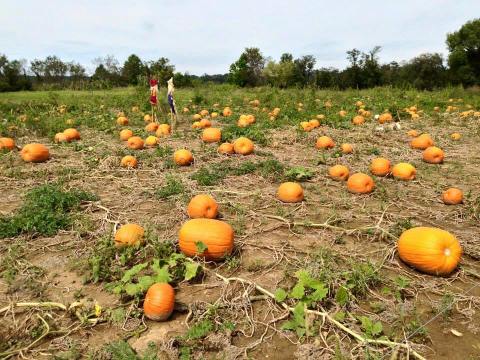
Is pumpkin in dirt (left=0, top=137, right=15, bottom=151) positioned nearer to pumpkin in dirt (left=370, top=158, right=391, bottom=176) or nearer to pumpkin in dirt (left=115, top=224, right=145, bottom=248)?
pumpkin in dirt (left=115, top=224, right=145, bottom=248)

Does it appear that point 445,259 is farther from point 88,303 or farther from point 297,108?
point 297,108

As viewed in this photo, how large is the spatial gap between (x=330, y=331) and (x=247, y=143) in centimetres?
572

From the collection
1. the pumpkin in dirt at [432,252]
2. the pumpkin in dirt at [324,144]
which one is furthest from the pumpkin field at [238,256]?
the pumpkin in dirt at [324,144]

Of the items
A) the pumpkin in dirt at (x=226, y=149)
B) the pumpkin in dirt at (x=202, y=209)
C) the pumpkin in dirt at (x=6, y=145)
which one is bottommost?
the pumpkin in dirt at (x=202, y=209)

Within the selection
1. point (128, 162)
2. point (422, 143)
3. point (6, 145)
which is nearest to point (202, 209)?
point (128, 162)

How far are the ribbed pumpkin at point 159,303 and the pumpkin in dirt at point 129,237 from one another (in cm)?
104

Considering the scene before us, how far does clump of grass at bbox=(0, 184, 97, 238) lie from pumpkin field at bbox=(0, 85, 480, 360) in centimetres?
2

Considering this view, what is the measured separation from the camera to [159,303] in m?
3.19

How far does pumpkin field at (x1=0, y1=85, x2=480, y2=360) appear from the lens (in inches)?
120

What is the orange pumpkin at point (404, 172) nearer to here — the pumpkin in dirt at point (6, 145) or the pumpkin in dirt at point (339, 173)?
the pumpkin in dirt at point (339, 173)

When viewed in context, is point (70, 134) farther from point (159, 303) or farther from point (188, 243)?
point (159, 303)

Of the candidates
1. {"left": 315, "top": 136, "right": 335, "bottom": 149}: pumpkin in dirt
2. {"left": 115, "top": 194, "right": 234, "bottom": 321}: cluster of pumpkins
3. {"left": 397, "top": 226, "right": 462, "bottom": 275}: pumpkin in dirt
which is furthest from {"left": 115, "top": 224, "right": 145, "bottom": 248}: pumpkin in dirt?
{"left": 315, "top": 136, "right": 335, "bottom": 149}: pumpkin in dirt

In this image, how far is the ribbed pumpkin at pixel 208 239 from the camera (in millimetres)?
3961

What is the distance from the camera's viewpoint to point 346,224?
5.04 meters
